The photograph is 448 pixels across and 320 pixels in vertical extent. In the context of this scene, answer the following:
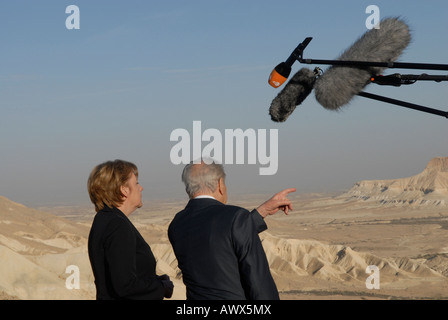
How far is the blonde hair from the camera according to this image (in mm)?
3836

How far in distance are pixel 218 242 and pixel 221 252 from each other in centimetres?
6

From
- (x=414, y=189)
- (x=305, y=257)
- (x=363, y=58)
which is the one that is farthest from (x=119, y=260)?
(x=414, y=189)

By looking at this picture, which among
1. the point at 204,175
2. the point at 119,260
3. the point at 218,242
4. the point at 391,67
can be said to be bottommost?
the point at 119,260

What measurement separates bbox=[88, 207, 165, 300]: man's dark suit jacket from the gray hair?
48cm

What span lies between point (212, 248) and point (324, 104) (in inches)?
39.3

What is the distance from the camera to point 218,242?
3.33m

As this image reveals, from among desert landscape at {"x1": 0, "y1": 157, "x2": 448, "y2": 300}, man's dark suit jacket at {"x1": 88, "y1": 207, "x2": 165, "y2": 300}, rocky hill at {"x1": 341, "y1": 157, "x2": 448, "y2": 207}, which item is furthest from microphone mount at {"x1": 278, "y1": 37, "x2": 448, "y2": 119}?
rocky hill at {"x1": 341, "y1": 157, "x2": 448, "y2": 207}

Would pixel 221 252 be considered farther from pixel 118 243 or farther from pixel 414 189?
pixel 414 189

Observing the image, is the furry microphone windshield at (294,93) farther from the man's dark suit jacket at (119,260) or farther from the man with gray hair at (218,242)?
the man's dark suit jacket at (119,260)

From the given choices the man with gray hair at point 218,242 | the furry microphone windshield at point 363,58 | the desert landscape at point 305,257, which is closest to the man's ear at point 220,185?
the man with gray hair at point 218,242

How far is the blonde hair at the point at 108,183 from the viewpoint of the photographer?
3.84 metres

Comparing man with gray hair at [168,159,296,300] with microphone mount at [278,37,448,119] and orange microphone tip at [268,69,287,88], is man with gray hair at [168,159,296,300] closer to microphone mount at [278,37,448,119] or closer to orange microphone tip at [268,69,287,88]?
orange microphone tip at [268,69,287,88]
